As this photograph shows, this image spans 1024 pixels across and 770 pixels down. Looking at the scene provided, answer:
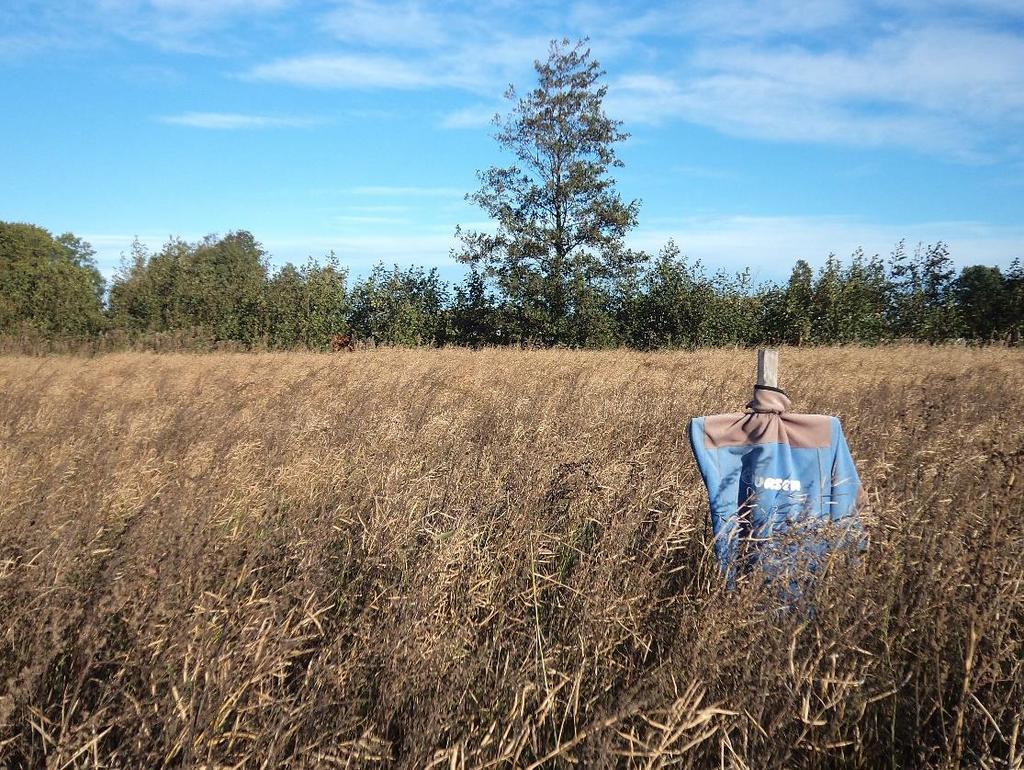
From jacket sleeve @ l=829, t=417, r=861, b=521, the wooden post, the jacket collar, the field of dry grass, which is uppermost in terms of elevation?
the wooden post

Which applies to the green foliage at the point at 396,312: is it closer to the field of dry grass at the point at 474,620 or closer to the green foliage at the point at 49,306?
the green foliage at the point at 49,306

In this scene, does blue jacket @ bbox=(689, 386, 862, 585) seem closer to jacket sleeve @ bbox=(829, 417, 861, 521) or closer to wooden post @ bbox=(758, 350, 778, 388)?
jacket sleeve @ bbox=(829, 417, 861, 521)

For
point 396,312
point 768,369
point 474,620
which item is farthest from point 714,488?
point 396,312

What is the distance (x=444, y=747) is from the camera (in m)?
1.93

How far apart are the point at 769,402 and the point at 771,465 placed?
299mm

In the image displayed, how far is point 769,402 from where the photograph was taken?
3.20 meters

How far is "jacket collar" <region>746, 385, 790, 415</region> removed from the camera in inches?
126

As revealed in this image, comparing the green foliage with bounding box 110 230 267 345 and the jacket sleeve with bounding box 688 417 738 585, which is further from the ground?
the green foliage with bounding box 110 230 267 345

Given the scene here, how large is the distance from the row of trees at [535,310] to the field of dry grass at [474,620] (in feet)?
61.0

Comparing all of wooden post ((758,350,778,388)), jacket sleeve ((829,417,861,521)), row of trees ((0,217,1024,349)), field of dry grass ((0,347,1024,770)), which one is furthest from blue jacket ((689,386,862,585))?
row of trees ((0,217,1024,349))

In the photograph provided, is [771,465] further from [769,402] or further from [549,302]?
[549,302]

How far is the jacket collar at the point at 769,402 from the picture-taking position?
3.20 m

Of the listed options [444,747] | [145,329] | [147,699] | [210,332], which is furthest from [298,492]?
[145,329]

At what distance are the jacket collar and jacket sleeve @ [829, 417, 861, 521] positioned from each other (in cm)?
26
